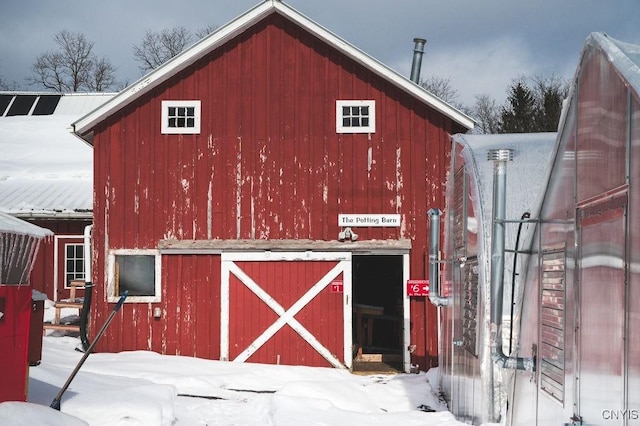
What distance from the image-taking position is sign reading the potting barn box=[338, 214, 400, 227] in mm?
15758

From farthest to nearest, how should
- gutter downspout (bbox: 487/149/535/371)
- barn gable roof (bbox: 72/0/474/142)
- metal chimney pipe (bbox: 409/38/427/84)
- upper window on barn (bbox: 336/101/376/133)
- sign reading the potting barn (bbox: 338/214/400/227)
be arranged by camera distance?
metal chimney pipe (bbox: 409/38/427/84), upper window on barn (bbox: 336/101/376/133), sign reading the potting barn (bbox: 338/214/400/227), barn gable roof (bbox: 72/0/474/142), gutter downspout (bbox: 487/149/535/371)

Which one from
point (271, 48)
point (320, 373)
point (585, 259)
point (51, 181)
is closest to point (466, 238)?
point (585, 259)

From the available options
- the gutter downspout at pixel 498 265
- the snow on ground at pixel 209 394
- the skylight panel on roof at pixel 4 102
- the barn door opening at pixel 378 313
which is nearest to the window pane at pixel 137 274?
the snow on ground at pixel 209 394

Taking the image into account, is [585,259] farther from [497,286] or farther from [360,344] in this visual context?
[360,344]

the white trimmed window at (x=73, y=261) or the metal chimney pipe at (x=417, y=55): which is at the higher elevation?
the metal chimney pipe at (x=417, y=55)

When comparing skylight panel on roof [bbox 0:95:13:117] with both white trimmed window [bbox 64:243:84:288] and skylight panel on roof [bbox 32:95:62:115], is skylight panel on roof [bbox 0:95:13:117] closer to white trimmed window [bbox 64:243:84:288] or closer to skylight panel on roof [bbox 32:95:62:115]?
skylight panel on roof [bbox 32:95:62:115]

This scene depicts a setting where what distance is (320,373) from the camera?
14.8 meters

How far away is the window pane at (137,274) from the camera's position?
15914mm

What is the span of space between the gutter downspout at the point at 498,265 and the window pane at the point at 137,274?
10832 millimetres

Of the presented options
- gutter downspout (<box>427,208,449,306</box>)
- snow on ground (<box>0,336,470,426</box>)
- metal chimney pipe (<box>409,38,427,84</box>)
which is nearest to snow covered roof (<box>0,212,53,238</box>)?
snow on ground (<box>0,336,470,426</box>)

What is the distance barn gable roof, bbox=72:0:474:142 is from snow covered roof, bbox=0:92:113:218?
386cm

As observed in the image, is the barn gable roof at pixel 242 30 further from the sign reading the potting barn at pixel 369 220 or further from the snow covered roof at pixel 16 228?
the snow covered roof at pixel 16 228

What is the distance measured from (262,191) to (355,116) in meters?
2.18

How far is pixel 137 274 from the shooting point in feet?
52.4
